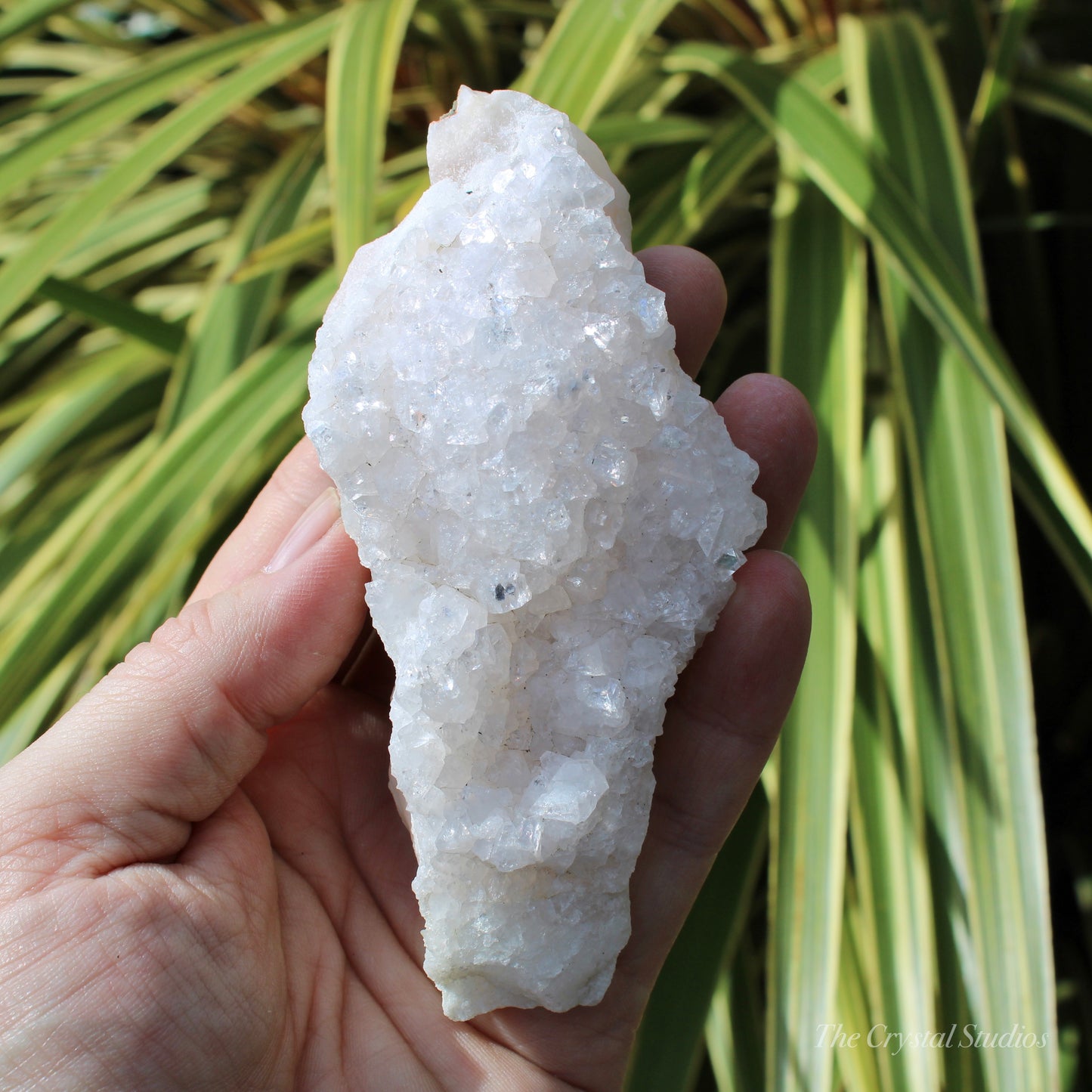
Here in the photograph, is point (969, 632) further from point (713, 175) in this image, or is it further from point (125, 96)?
point (125, 96)

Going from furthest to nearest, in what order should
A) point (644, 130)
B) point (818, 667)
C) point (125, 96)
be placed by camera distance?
point (125, 96), point (644, 130), point (818, 667)

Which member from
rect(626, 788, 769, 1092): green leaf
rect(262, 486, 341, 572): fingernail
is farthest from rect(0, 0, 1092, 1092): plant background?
rect(262, 486, 341, 572): fingernail

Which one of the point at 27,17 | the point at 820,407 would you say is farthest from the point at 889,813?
the point at 27,17

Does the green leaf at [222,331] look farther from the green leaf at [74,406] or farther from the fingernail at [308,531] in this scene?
the fingernail at [308,531]

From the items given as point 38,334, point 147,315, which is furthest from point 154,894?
point 38,334

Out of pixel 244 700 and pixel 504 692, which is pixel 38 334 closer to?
pixel 244 700

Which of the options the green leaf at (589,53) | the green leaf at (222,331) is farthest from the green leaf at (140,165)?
the green leaf at (589,53)

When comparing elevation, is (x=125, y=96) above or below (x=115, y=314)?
above
